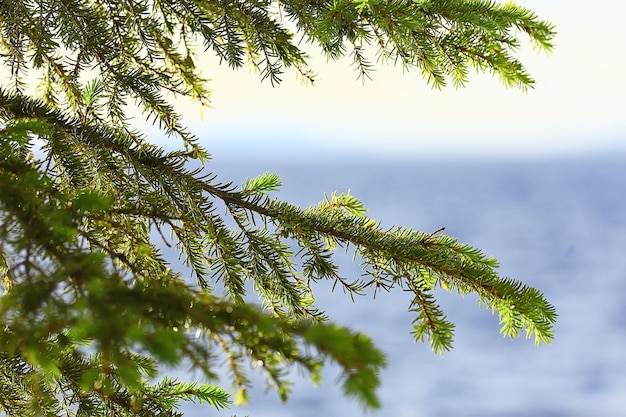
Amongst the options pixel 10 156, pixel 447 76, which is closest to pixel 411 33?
pixel 447 76

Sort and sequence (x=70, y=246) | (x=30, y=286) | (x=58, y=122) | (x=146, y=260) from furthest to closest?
1. (x=58, y=122)
2. (x=146, y=260)
3. (x=70, y=246)
4. (x=30, y=286)

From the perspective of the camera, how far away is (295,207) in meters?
1.79

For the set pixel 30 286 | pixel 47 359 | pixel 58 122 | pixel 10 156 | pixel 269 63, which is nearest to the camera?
pixel 30 286

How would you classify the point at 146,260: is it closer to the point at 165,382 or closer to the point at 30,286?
the point at 165,382

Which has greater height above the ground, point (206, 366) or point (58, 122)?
point (58, 122)

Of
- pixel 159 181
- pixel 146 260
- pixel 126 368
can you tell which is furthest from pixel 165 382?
pixel 126 368

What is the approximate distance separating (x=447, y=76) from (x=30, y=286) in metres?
1.50

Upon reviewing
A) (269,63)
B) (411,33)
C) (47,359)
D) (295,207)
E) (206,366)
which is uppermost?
(269,63)

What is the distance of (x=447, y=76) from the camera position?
202 cm

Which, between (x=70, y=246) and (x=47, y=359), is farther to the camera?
(x=47, y=359)

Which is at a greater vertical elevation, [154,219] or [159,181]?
[159,181]

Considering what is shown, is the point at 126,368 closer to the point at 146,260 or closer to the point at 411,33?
the point at 146,260

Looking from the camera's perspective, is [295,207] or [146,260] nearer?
[146,260]

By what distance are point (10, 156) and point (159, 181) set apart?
21.3 inches
